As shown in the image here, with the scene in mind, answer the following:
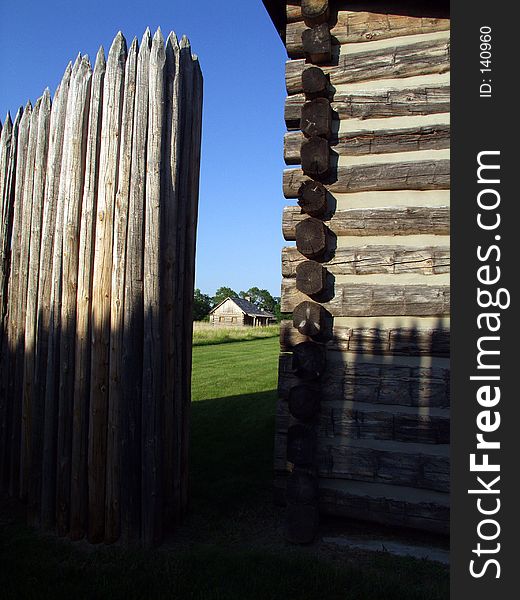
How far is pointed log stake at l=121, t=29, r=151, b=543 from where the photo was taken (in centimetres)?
407

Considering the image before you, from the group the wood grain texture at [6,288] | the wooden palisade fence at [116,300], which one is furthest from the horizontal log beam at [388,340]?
the wood grain texture at [6,288]

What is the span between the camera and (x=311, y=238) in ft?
14.1

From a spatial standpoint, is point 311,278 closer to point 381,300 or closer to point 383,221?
point 381,300

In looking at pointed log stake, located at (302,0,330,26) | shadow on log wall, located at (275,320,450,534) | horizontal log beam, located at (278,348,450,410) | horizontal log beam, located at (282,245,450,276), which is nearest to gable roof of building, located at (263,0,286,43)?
pointed log stake, located at (302,0,330,26)

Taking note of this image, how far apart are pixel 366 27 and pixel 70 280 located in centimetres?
309

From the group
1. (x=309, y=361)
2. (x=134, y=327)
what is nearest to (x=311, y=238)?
(x=309, y=361)

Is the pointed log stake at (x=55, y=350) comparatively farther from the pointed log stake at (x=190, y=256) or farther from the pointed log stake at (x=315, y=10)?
the pointed log stake at (x=315, y=10)

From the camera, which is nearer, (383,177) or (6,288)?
(383,177)

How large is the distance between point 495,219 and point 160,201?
7.66ft

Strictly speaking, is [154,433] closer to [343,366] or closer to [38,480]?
[38,480]

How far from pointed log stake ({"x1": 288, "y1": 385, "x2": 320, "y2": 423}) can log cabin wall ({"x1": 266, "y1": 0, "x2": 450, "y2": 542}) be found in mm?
10

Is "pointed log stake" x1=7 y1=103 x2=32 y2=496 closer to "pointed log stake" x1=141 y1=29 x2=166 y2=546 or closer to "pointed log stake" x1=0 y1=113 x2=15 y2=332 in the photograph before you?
"pointed log stake" x1=0 y1=113 x2=15 y2=332

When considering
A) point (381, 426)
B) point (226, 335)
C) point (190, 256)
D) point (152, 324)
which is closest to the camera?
point (152, 324)

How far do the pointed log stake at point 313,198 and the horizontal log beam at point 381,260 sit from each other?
332 mm
